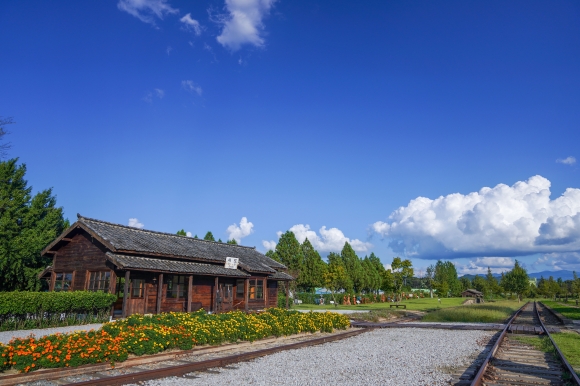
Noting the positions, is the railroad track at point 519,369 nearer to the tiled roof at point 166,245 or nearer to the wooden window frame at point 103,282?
the tiled roof at point 166,245

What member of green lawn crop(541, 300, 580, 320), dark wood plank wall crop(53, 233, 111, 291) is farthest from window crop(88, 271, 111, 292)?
green lawn crop(541, 300, 580, 320)

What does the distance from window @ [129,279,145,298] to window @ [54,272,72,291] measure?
14.0ft

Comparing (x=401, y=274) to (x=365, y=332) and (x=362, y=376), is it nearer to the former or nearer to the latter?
(x=365, y=332)

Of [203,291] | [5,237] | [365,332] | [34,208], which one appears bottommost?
[365,332]

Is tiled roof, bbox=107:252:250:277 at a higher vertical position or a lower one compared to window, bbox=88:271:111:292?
higher

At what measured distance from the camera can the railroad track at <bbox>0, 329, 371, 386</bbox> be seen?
23.6 ft

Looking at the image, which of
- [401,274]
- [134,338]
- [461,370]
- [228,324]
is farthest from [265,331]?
[401,274]

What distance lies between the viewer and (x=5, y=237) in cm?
2970

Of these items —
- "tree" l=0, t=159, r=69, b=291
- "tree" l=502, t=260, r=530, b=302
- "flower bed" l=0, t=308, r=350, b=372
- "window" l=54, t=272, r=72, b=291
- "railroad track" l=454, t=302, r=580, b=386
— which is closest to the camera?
"flower bed" l=0, t=308, r=350, b=372

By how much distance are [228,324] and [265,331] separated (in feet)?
4.62

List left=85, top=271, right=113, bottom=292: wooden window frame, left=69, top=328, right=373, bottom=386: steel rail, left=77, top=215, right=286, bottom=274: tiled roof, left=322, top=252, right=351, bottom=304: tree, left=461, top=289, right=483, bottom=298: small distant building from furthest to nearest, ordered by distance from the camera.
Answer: left=461, top=289, right=483, bottom=298: small distant building
left=322, top=252, right=351, bottom=304: tree
left=77, top=215, right=286, bottom=274: tiled roof
left=85, top=271, right=113, bottom=292: wooden window frame
left=69, top=328, right=373, bottom=386: steel rail

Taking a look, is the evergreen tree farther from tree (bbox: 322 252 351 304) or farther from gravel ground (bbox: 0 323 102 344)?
gravel ground (bbox: 0 323 102 344)

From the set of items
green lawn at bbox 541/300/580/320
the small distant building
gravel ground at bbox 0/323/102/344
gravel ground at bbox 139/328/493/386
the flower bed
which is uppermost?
the small distant building

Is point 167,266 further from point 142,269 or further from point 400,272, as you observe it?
point 400,272
